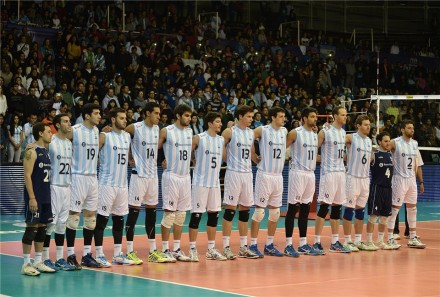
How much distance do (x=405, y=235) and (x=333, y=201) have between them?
12.0 feet

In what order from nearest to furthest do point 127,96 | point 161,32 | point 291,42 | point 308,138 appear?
1. point 308,138
2. point 127,96
3. point 161,32
4. point 291,42

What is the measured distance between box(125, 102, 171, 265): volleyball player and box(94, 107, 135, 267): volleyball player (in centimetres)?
25

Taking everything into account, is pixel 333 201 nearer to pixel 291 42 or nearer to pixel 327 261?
pixel 327 261

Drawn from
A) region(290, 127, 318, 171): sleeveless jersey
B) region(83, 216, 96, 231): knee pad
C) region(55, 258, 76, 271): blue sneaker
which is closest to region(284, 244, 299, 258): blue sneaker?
region(290, 127, 318, 171): sleeveless jersey

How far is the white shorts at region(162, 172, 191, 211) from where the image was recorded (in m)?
13.9

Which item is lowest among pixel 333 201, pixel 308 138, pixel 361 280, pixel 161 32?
pixel 361 280

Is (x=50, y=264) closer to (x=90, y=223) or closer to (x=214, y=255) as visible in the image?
(x=90, y=223)

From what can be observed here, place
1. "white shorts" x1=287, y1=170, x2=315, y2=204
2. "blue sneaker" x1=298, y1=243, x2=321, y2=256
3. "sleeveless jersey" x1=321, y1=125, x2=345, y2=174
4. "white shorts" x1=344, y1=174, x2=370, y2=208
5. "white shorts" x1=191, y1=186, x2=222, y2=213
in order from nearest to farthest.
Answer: "white shorts" x1=191, y1=186, x2=222, y2=213
"white shorts" x1=287, y1=170, x2=315, y2=204
"blue sneaker" x1=298, y1=243, x2=321, y2=256
"sleeveless jersey" x1=321, y1=125, x2=345, y2=174
"white shorts" x1=344, y1=174, x2=370, y2=208

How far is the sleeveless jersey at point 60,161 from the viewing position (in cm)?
1282

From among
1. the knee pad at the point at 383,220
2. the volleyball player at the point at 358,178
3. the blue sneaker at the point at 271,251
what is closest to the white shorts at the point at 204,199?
the blue sneaker at the point at 271,251

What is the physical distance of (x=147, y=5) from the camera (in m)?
31.9

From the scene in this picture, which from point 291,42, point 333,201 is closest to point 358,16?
point 291,42

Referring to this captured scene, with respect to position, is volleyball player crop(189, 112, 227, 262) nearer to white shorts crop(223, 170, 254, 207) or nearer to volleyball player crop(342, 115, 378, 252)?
white shorts crop(223, 170, 254, 207)

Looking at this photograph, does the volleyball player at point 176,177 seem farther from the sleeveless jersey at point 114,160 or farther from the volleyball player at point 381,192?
the volleyball player at point 381,192
